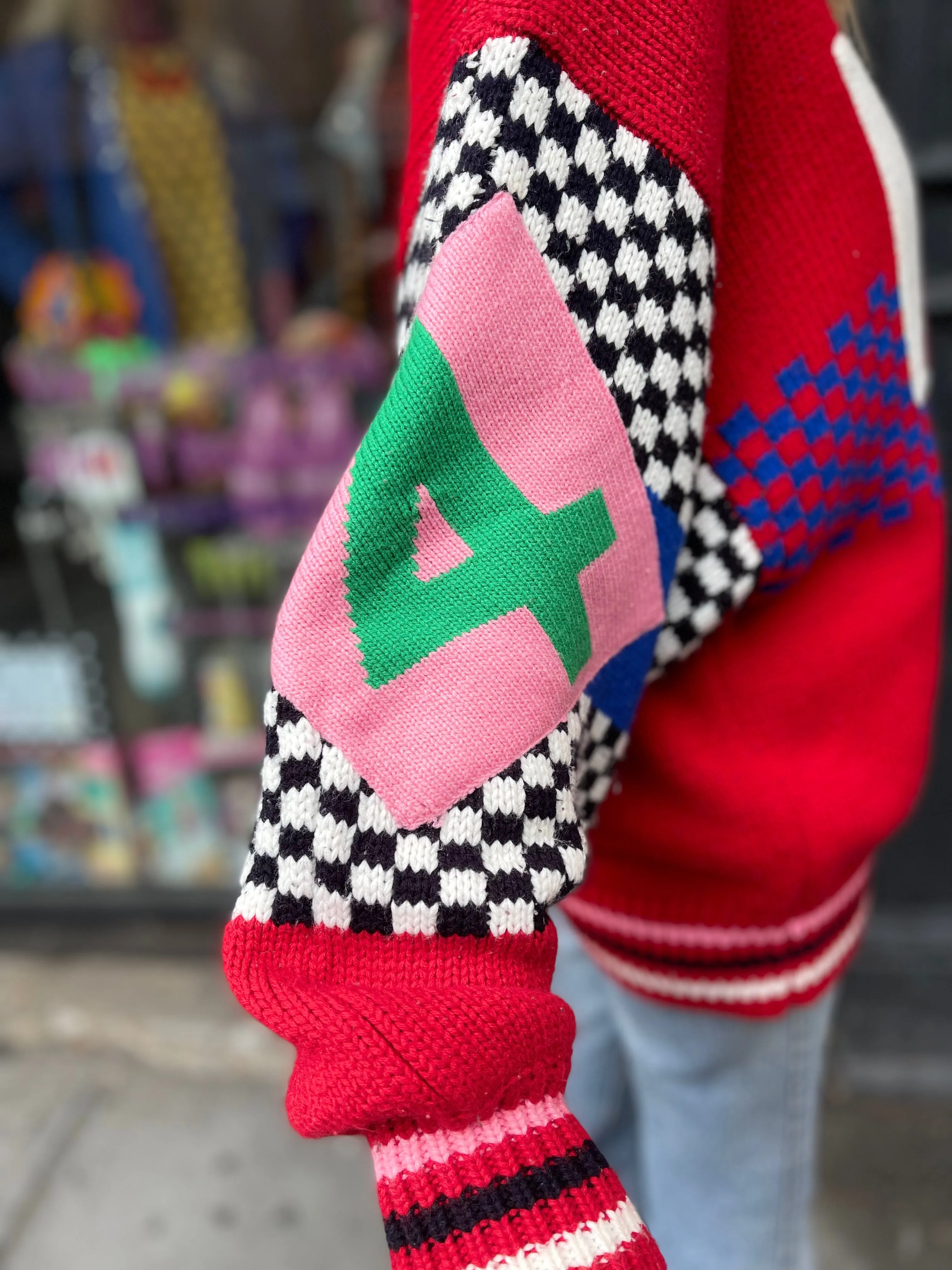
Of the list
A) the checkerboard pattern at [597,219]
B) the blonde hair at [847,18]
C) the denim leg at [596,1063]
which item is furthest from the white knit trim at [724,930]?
the blonde hair at [847,18]

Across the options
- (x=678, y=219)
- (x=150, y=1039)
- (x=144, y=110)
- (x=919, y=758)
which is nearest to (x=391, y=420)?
(x=678, y=219)

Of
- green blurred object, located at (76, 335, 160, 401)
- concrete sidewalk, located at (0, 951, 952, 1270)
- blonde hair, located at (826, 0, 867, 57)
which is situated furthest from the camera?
green blurred object, located at (76, 335, 160, 401)

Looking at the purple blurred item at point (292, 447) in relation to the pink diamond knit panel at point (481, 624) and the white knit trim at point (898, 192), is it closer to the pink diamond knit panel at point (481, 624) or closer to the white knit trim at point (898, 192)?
the white knit trim at point (898, 192)

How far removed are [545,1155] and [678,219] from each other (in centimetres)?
54

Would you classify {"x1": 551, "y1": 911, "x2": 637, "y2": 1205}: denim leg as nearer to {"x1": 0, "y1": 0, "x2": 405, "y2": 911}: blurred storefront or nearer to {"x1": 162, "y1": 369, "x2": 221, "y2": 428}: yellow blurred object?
{"x1": 0, "y1": 0, "x2": 405, "y2": 911}: blurred storefront

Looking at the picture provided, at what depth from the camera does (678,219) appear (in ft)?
1.95

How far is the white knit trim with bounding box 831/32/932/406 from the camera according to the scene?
2.38 feet

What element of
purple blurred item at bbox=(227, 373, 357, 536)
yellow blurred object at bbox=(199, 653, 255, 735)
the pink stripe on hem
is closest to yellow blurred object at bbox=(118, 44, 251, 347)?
purple blurred item at bbox=(227, 373, 357, 536)

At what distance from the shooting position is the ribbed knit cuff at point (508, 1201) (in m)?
0.49

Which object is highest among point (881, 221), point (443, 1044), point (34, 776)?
point (881, 221)

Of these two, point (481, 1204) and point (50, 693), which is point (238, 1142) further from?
point (481, 1204)

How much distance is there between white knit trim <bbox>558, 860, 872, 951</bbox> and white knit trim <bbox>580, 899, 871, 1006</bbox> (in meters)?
0.03

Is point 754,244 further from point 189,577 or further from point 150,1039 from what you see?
point 150,1039

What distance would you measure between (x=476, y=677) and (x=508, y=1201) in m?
0.27
